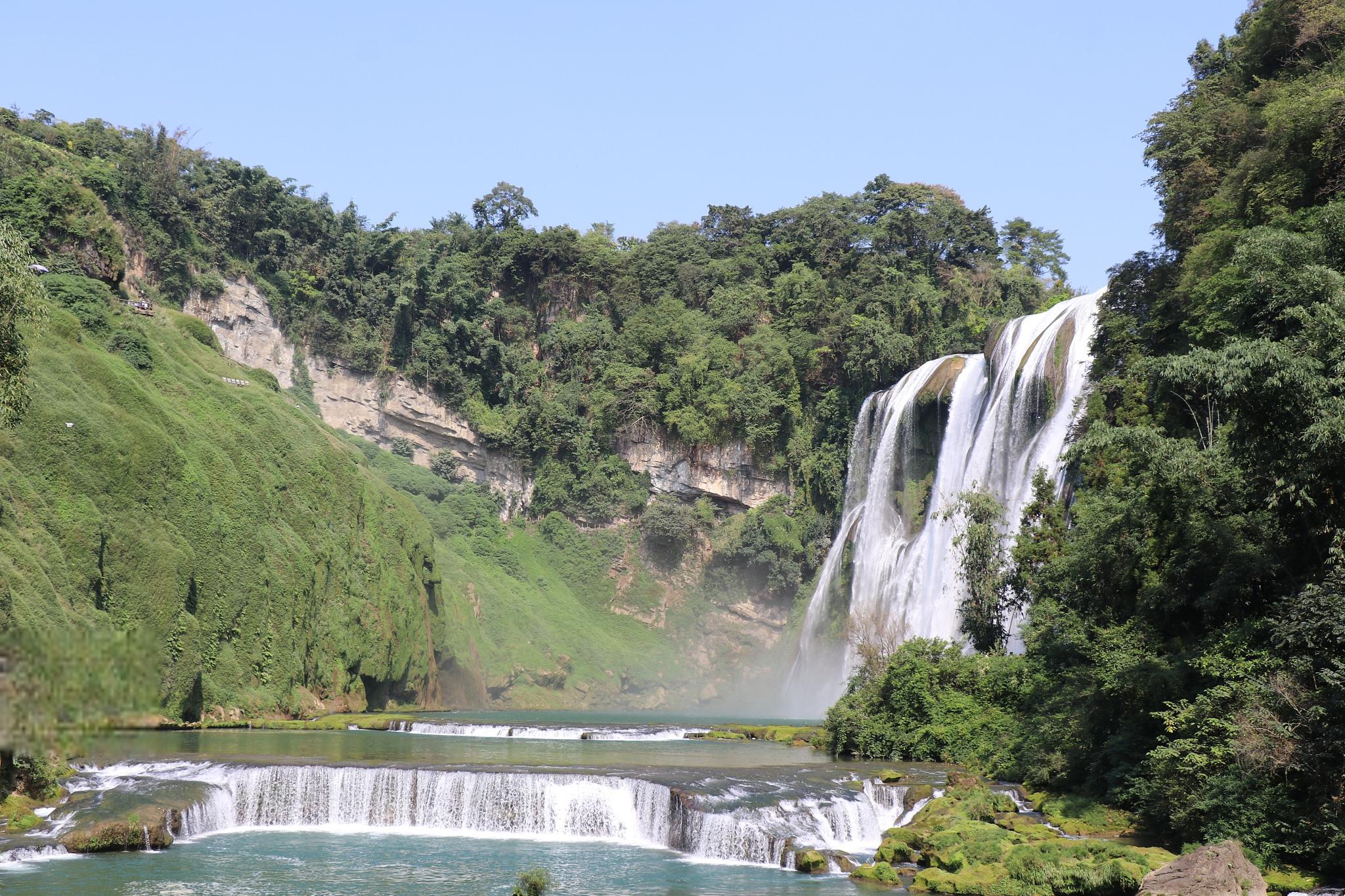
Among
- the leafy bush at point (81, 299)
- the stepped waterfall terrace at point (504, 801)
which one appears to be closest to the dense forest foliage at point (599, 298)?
the leafy bush at point (81, 299)

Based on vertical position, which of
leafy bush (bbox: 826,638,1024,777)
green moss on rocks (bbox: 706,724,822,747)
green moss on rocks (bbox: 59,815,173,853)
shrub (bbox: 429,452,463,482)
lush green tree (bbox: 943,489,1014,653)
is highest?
shrub (bbox: 429,452,463,482)

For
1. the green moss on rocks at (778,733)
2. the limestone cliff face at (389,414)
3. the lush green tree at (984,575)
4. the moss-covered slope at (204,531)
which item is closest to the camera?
the moss-covered slope at (204,531)

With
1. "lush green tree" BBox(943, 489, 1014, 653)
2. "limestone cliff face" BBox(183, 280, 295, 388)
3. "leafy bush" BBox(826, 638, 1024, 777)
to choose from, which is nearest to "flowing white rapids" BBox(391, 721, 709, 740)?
"leafy bush" BBox(826, 638, 1024, 777)

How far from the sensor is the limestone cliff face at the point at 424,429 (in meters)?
71.7

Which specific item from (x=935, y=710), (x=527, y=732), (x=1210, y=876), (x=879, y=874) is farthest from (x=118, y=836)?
(x=935, y=710)

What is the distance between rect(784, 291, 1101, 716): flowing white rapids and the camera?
41.2m

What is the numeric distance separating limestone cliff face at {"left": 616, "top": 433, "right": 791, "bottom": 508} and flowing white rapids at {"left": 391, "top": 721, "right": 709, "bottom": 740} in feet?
109

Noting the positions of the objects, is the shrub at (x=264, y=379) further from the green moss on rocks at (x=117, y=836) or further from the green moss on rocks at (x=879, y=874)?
the green moss on rocks at (x=879, y=874)

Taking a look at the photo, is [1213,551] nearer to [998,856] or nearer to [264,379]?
[998,856]

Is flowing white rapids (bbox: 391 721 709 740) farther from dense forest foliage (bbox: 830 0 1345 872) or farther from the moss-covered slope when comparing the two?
dense forest foliage (bbox: 830 0 1345 872)

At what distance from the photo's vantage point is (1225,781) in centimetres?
1788

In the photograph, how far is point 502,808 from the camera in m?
24.5

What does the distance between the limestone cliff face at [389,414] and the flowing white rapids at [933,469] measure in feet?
83.7

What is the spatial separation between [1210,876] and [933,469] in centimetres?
3787
